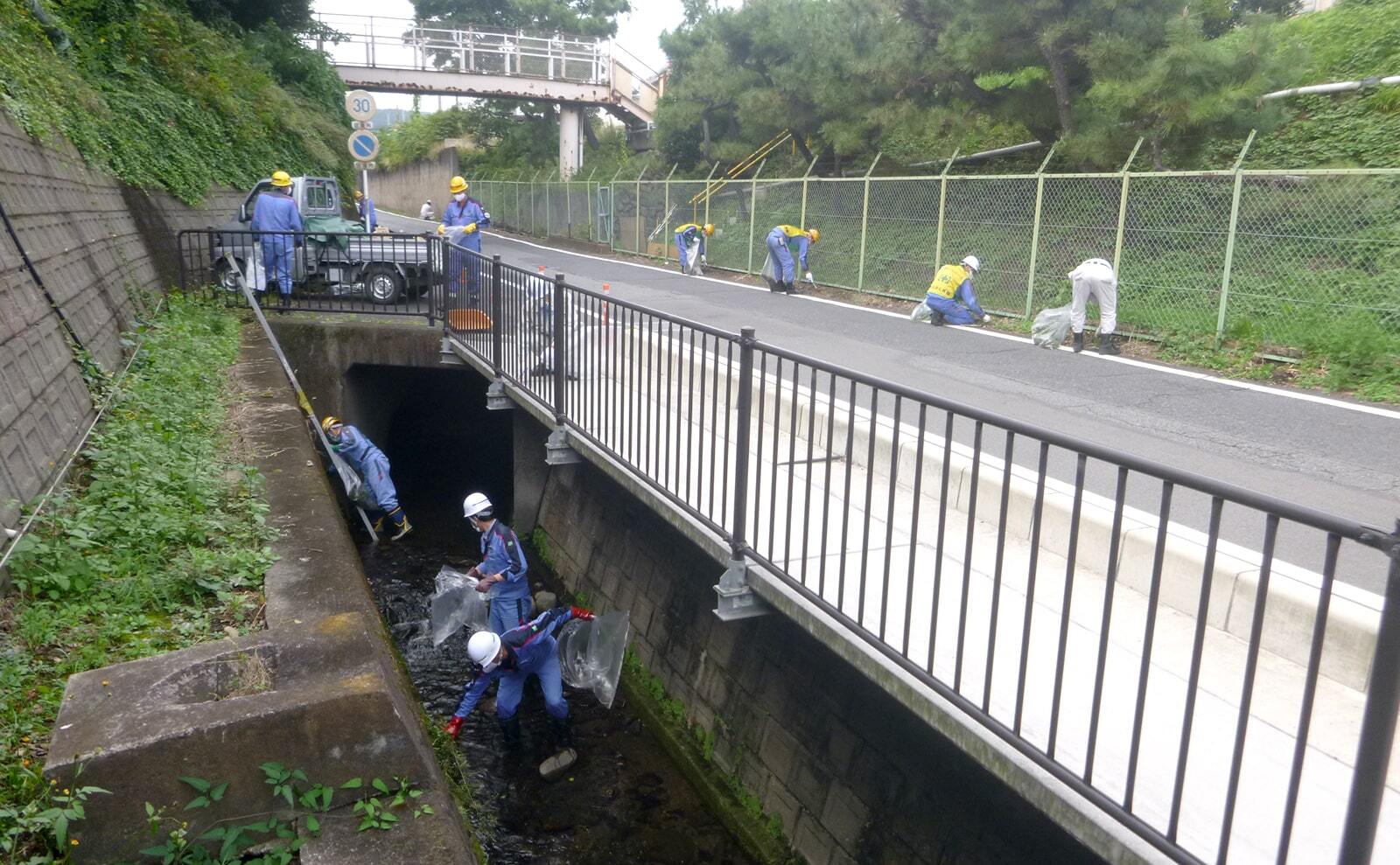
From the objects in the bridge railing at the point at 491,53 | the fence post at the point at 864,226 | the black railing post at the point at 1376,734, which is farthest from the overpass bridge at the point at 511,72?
the black railing post at the point at 1376,734

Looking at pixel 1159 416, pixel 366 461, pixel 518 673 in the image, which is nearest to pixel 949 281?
pixel 1159 416

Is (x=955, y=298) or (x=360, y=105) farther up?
(x=360, y=105)

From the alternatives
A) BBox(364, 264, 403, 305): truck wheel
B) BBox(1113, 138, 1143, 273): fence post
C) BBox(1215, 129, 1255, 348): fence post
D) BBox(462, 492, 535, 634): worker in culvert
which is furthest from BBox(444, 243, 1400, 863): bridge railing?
BBox(364, 264, 403, 305): truck wheel

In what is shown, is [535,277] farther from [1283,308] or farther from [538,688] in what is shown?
[1283,308]

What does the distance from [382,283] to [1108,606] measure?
41.6 feet

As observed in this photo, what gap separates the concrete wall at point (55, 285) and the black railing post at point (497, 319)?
2.97 metres

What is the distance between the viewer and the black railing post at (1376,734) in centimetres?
196

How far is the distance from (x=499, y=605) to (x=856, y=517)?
3722 millimetres

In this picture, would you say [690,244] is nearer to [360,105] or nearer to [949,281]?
[360,105]

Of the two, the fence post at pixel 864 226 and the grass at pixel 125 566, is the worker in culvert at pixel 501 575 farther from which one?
the fence post at pixel 864 226

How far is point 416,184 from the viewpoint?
160 feet

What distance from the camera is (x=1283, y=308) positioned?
10.4 meters

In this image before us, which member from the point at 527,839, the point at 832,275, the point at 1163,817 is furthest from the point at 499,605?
the point at 832,275

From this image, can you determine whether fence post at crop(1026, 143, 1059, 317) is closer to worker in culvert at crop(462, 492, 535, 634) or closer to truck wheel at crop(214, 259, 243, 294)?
worker in culvert at crop(462, 492, 535, 634)
